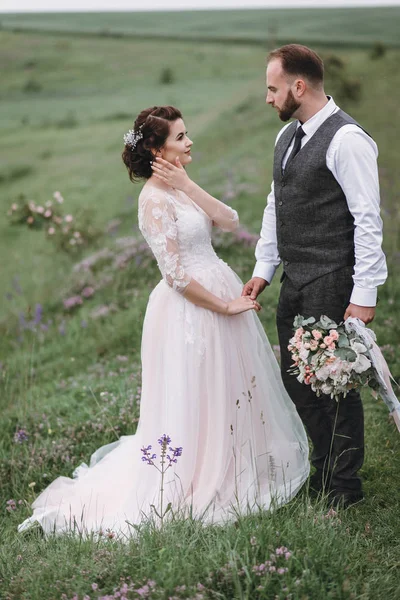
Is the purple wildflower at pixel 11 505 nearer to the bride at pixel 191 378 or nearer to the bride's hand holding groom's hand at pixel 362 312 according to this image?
the bride at pixel 191 378

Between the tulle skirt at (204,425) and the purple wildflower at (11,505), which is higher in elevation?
the tulle skirt at (204,425)

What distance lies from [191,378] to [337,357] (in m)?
1.06

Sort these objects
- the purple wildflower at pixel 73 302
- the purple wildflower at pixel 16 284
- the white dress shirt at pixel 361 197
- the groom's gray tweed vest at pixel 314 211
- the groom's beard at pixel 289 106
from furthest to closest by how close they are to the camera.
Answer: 1. the purple wildflower at pixel 16 284
2. the purple wildflower at pixel 73 302
3. the groom's beard at pixel 289 106
4. the groom's gray tweed vest at pixel 314 211
5. the white dress shirt at pixel 361 197

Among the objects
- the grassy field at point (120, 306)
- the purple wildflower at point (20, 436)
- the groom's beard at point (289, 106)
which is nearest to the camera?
the grassy field at point (120, 306)

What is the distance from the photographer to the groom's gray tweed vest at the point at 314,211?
3.80 metres

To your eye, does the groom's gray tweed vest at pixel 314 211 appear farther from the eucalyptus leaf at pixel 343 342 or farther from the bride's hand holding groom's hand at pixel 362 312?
the eucalyptus leaf at pixel 343 342

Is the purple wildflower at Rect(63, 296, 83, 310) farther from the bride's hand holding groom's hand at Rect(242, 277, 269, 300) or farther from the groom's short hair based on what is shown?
the groom's short hair

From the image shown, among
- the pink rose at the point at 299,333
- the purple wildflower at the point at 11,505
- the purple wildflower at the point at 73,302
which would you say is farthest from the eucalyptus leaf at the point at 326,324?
the purple wildflower at the point at 73,302

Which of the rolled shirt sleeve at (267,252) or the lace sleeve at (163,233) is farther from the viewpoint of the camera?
the rolled shirt sleeve at (267,252)

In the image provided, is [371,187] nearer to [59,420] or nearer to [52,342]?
[59,420]

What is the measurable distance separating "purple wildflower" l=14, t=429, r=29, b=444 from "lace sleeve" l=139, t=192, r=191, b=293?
185cm

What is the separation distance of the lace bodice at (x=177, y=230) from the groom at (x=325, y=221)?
0.37 m

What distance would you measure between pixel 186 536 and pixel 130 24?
1628 centimetres

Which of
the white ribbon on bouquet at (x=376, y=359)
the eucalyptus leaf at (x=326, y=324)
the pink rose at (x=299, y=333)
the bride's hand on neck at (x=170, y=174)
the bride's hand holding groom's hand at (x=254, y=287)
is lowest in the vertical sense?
the white ribbon on bouquet at (x=376, y=359)
